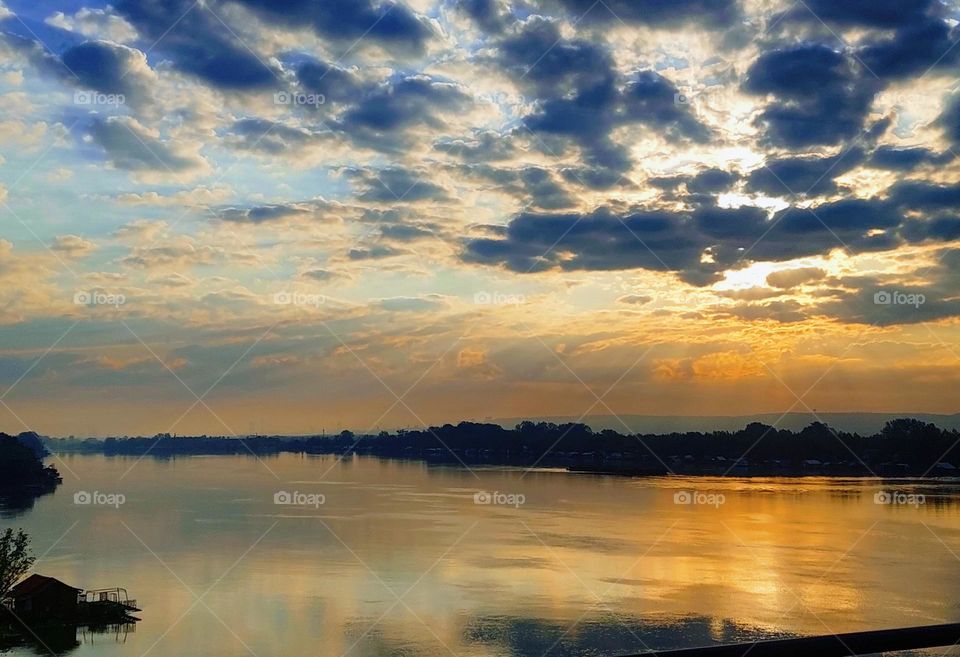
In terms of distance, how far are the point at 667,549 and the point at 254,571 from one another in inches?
586

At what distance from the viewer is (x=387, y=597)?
21438mm

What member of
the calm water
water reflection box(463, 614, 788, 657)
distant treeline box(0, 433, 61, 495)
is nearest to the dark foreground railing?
water reflection box(463, 614, 788, 657)

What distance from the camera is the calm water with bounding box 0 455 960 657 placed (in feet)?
58.6

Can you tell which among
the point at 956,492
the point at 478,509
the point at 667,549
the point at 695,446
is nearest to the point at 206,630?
the point at 667,549

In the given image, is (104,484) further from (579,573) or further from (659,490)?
(579,573)

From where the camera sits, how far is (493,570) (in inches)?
992

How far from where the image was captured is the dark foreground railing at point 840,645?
2.24 m

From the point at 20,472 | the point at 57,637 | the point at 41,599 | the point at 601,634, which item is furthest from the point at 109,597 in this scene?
the point at 20,472

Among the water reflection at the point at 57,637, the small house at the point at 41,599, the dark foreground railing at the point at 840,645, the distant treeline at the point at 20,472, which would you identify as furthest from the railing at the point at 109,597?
the distant treeline at the point at 20,472

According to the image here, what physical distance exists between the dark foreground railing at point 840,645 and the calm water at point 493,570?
45.3 ft

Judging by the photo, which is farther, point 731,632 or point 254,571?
point 254,571

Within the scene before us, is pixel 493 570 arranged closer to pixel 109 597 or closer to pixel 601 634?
pixel 601 634

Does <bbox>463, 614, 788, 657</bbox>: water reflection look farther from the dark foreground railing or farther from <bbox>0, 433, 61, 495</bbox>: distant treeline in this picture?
<bbox>0, 433, 61, 495</bbox>: distant treeline

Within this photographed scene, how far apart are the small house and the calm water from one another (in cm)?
122
